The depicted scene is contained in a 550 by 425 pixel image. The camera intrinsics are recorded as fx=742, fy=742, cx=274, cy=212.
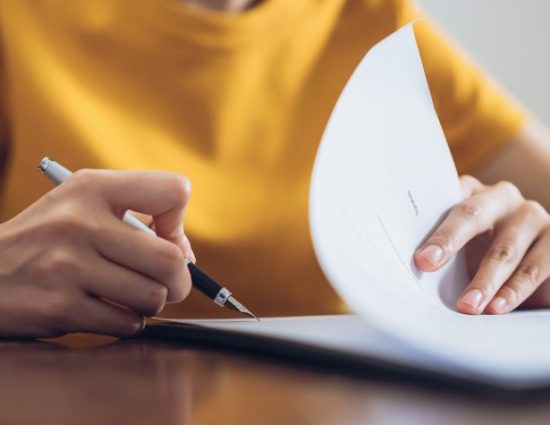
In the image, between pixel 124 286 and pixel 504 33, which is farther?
pixel 504 33

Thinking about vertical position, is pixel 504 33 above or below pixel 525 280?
above

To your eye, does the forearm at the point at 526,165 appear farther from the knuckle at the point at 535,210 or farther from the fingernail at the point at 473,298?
the fingernail at the point at 473,298

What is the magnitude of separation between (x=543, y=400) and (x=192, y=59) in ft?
1.82

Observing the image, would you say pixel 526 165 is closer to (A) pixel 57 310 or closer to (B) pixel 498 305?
(B) pixel 498 305

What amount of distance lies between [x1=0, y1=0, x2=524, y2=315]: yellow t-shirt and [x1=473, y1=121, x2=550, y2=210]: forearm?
19 centimetres

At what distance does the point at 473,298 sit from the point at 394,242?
6 cm

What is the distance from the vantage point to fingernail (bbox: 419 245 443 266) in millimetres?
374

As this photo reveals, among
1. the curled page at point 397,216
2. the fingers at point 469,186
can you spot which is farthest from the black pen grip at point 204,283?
the fingers at point 469,186

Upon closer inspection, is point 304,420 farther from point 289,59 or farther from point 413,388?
point 289,59

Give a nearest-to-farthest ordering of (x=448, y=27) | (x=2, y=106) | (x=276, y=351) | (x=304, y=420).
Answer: (x=304, y=420) < (x=276, y=351) < (x=2, y=106) < (x=448, y=27)

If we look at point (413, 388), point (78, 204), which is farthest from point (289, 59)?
point (413, 388)

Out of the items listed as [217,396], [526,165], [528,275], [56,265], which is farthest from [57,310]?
[526,165]

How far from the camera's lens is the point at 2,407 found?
22 cm

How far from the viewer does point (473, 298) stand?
1.26 feet
